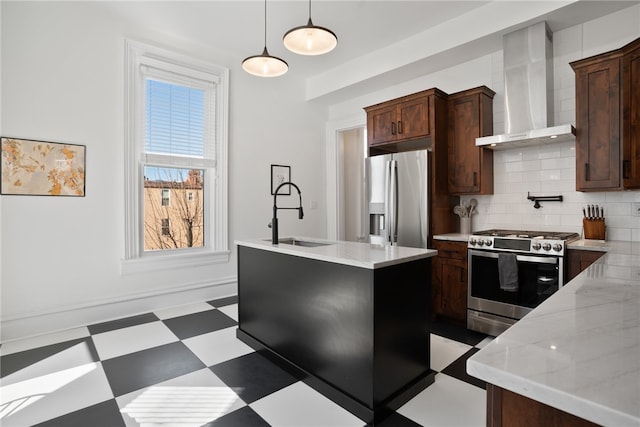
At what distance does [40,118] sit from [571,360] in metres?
4.05

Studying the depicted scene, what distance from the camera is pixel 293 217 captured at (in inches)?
198

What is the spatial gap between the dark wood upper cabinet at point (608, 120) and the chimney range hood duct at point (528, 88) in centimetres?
20

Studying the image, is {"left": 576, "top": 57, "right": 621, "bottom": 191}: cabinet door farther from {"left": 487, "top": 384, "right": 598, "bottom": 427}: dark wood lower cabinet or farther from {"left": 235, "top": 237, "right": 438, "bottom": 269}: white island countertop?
{"left": 487, "top": 384, "right": 598, "bottom": 427}: dark wood lower cabinet

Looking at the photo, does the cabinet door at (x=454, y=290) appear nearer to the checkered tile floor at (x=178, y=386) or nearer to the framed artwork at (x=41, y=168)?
the checkered tile floor at (x=178, y=386)

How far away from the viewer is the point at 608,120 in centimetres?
268

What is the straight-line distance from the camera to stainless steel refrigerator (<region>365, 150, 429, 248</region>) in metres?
3.58

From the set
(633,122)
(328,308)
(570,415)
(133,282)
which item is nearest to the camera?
(570,415)

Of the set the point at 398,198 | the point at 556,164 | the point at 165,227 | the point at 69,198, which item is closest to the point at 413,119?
the point at 398,198

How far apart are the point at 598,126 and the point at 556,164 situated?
22.1 inches

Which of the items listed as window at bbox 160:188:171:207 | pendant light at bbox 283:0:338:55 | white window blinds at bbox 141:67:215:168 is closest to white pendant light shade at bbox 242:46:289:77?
pendant light at bbox 283:0:338:55

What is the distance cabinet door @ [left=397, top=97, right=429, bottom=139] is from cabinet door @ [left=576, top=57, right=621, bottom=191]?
133cm

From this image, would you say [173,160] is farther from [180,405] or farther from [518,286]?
[518,286]

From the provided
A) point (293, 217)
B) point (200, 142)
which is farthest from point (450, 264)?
point (200, 142)

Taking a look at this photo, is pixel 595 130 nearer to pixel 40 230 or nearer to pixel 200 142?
pixel 200 142
